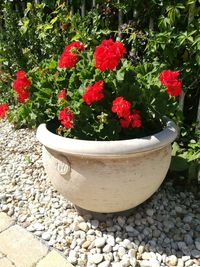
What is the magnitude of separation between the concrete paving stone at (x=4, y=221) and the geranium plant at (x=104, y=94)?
82 centimetres

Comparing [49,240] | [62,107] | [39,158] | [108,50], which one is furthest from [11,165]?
[108,50]

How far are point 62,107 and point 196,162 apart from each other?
123cm

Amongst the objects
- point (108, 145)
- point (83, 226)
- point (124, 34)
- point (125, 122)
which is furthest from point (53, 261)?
point (124, 34)

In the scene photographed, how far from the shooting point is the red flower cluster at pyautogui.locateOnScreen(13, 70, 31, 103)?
215cm

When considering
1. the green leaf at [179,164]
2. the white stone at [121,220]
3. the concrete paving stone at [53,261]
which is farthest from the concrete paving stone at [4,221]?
the green leaf at [179,164]

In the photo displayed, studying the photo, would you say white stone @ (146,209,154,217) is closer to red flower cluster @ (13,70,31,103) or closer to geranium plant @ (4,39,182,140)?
geranium plant @ (4,39,182,140)

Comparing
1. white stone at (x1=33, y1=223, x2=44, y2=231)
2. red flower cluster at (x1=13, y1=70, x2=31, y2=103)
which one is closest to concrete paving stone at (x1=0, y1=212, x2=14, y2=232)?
white stone at (x1=33, y1=223, x2=44, y2=231)

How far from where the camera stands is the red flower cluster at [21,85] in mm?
2148

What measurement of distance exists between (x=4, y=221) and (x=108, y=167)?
3.42 ft

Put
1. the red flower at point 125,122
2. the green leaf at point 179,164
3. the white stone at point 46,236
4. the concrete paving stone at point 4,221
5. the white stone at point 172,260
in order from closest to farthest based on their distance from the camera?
the red flower at point 125,122 → the white stone at point 172,260 → the white stone at point 46,236 → the concrete paving stone at point 4,221 → the green leaf at point 179,164

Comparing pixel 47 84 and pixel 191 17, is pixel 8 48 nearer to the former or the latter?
pixel 47 84

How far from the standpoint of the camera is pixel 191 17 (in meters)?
2.42

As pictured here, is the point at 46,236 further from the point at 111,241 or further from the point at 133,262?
the point at 133,262

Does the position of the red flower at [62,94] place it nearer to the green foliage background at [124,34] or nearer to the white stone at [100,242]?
the green foliage background at [124,34]
